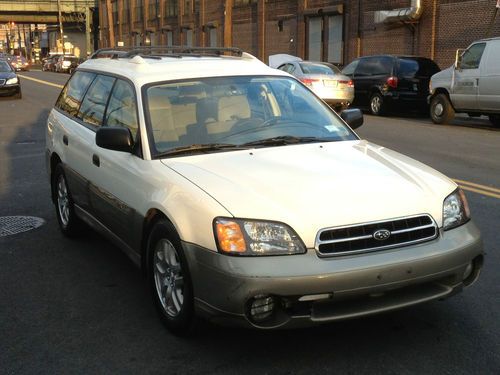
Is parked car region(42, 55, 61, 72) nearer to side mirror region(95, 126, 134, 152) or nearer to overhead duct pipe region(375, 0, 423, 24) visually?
overhead duct pipe region(375, 0, 423, 24)

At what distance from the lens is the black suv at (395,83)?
17891mm

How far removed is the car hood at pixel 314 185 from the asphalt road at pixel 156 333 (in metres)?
0.73

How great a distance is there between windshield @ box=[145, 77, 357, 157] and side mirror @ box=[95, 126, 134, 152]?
0.15 m

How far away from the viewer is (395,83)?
1781 centimetres

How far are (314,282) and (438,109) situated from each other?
13764 millimetres

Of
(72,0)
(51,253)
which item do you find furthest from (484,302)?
(72,0)

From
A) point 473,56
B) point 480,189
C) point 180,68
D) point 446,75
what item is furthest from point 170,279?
point 446,75

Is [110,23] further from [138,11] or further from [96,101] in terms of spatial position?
[96,101]

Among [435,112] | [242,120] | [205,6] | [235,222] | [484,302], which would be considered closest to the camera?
[235,222]

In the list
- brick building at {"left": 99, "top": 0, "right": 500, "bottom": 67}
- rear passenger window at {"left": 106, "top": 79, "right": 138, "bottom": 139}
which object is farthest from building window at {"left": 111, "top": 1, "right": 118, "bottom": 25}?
rear passenger window at {"left": 106, "top": 79, "right": 138, "bottom": 139}

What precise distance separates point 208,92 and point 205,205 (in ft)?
4.71

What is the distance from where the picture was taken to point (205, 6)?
4366 cm

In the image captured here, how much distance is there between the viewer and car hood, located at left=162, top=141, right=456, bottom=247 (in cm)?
328

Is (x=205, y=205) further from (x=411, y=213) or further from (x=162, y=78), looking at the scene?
(x=162, y=78)
